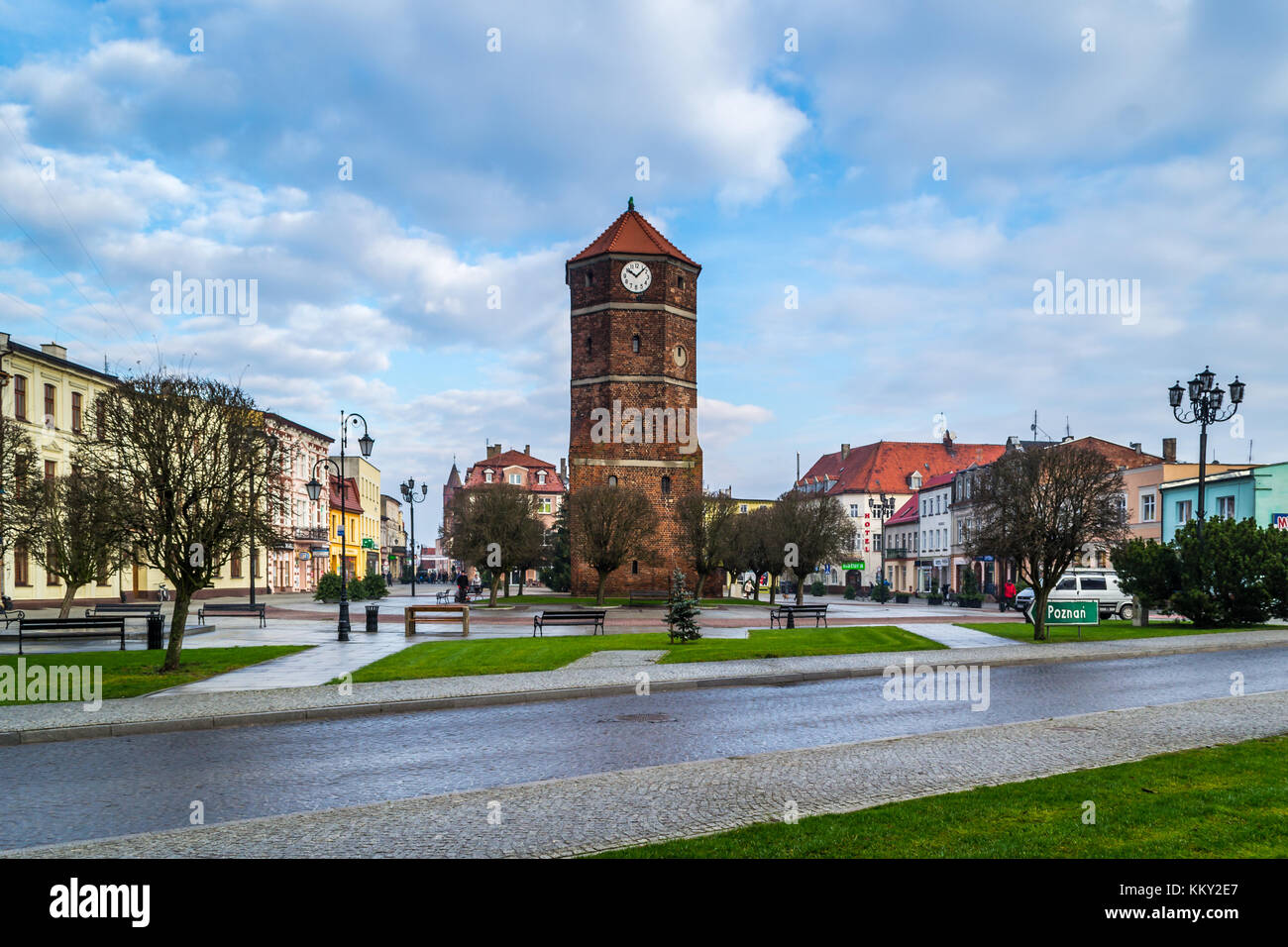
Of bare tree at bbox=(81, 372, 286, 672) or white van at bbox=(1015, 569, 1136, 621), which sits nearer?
bare tree at bbox=(81, 372, 286, 672)

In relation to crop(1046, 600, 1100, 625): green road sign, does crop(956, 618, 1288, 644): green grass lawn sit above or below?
Answer: below

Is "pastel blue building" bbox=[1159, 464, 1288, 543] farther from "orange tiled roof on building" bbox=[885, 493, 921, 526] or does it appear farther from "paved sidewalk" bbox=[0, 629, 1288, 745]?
"orange tiled roof on building" bbox=[885, 493, 921, 526]

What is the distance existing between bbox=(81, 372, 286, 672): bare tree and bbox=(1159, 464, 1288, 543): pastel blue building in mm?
39260

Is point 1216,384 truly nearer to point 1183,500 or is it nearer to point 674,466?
point 1183,500

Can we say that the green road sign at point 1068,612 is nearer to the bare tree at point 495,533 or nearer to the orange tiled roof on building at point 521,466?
the bare tree at point 495,533

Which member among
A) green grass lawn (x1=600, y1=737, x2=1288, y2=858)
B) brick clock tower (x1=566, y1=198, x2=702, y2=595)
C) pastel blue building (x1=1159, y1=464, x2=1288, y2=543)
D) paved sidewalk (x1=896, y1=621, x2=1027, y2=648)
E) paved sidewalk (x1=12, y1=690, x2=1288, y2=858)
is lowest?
paved sidewalk (x1=896, y1=621, x2=1027, y2=648)

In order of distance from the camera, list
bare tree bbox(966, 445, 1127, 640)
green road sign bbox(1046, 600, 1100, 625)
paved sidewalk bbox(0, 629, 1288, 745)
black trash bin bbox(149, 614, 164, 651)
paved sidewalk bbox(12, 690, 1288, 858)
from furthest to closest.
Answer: green road sign bbox(1046, 600, 1100, 625) → bare tree bbox(966, 445, 1127, 640) → black trash bin bbox(149, 614, 164, 651) → paved sidewalk bbox(0, 629, 1288, 745) → paved sidewalk bbox(12, 690, 1288, 858)

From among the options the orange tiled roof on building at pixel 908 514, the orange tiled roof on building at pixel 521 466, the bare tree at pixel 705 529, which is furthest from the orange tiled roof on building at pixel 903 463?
the bare tree at pixel 705 529

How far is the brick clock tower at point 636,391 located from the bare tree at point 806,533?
7.60m

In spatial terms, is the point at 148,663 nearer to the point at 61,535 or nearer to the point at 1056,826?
the point at 61,535

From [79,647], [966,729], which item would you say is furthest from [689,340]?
[966,729]

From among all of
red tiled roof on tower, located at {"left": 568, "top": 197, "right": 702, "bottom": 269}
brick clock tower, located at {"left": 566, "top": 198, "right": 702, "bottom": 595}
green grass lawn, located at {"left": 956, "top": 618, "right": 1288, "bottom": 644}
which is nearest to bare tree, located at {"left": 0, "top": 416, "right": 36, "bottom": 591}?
green grass lawn, located at {"left": 956, "top": 618, "right": 1288, "bottom": 644}

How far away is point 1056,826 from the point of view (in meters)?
6.39

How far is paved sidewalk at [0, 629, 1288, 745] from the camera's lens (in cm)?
1246
